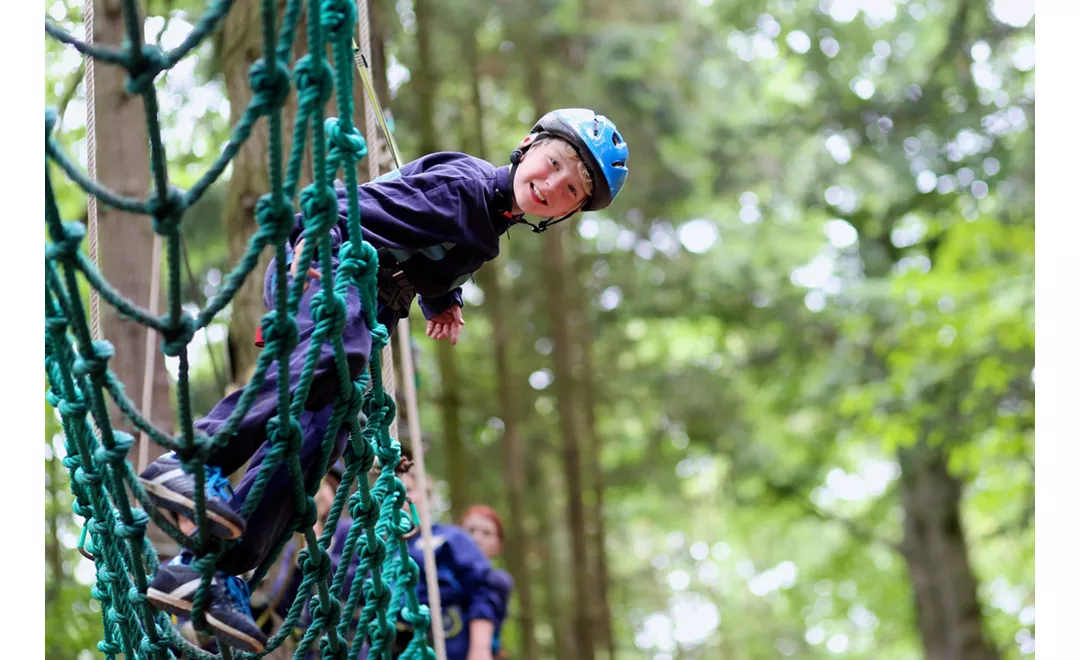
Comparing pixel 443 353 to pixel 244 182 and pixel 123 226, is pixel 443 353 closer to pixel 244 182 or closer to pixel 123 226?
pixel 123 226

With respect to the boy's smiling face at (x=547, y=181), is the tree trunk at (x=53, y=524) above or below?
above

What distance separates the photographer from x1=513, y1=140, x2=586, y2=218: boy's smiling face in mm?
2742

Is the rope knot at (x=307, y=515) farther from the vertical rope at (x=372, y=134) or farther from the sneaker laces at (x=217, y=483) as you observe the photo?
the vertical rope at (x=372, y=134)

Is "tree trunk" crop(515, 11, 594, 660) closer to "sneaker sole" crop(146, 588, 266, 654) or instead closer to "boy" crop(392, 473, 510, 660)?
"boy" crop(392, 473, 510, 660)

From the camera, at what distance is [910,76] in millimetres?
10469

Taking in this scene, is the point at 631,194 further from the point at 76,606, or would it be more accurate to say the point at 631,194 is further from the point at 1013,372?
the point at 76,606

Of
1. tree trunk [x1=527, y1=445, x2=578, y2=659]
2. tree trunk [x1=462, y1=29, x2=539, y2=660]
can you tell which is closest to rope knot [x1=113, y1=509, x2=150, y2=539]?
tree trunk [x1=462, y1=29, x2=539, y2=660]

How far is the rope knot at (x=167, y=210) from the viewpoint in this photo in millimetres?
2014

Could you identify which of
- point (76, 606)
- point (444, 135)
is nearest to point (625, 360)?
point (444, 135)

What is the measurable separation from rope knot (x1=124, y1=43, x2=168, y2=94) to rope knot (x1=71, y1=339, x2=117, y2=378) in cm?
41

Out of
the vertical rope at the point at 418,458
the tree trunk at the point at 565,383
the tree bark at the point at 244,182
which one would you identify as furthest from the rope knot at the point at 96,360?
the tree trunk at the point at 565,383

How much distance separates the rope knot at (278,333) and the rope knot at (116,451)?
274 mm

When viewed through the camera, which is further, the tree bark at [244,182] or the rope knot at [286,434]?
the tree bark at [244,182]

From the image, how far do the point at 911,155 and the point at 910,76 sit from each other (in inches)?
27.9
